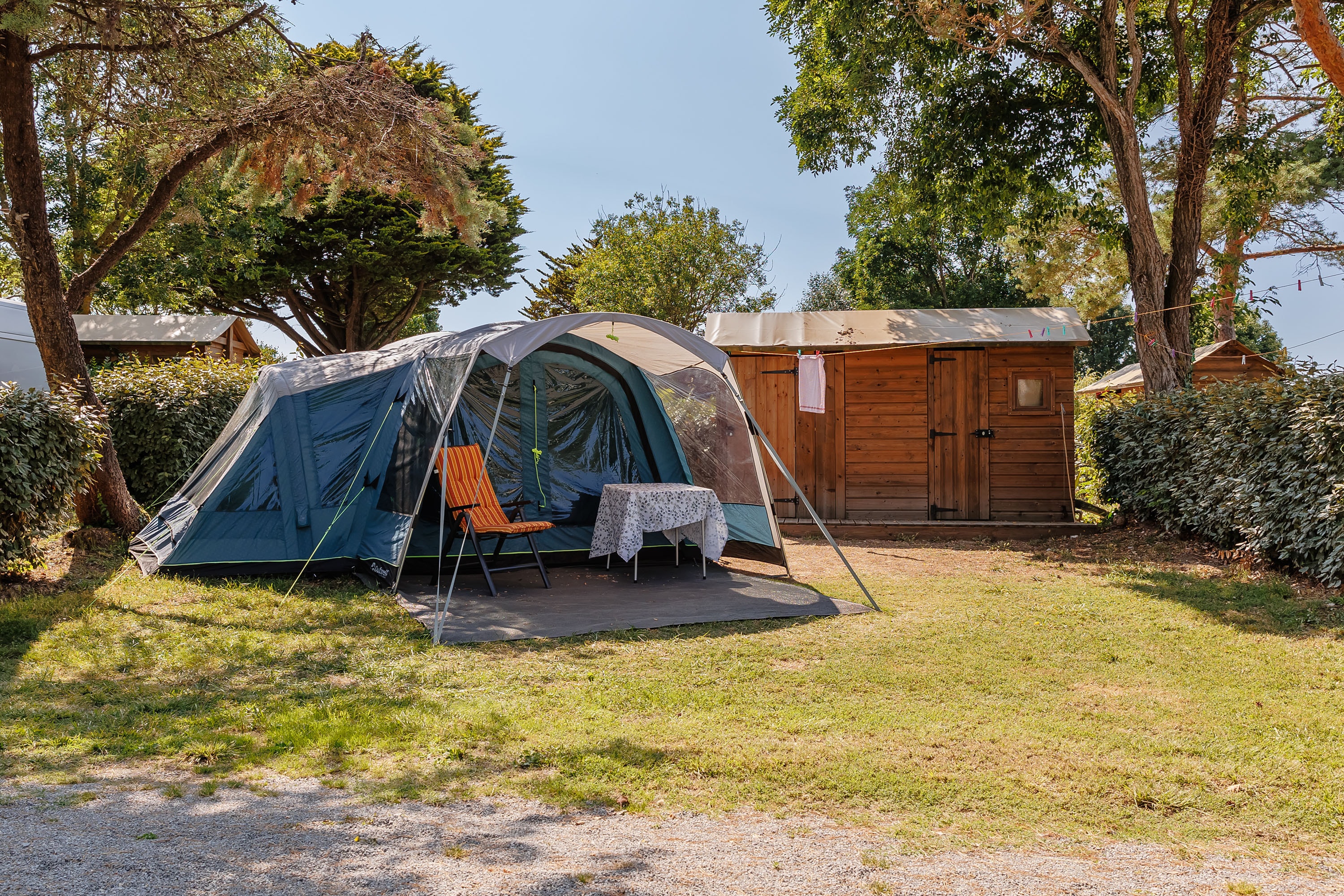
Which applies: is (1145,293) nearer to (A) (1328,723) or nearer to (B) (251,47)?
(A) (1328,723)

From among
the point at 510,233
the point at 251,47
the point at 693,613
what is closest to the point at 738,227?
the point at 510,233

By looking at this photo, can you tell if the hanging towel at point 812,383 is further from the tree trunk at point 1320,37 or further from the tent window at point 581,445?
the tree trunk at point 1320,37

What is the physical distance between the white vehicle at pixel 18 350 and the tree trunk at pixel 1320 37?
37.5 feet

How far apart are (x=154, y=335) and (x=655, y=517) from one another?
12.0 metres

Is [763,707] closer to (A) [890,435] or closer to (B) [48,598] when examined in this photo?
(B) [48,598]

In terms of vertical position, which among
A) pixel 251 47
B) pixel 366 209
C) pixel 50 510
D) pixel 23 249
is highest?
pixel 366 209

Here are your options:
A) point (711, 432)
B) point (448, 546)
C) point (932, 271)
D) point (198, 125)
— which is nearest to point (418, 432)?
point (448, 546)

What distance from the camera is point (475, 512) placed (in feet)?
20.8

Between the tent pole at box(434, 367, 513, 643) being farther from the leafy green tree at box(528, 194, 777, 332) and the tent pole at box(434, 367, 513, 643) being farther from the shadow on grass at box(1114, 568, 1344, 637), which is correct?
the leafy green tree at box(528, 194, 777, 332)

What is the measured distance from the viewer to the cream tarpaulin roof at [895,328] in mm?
9688

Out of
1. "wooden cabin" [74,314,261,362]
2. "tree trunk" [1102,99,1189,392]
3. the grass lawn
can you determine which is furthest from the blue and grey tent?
"wooden cabin" [74,314,261,362]

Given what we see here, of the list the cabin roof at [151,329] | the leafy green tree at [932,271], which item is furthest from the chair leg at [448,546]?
the leafy green tree at [932,271]

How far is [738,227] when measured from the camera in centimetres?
2155

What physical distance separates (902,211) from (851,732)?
977 centimetres
